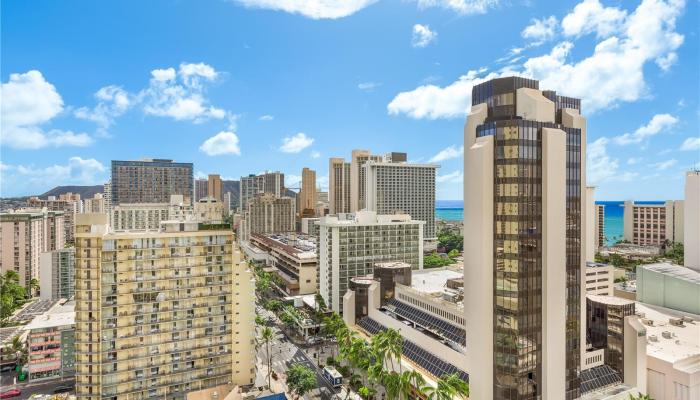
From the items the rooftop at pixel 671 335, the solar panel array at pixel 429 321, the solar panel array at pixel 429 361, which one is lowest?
the solar panel array at pixel 429 361

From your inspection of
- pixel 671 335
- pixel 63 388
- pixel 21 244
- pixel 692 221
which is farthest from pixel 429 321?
pixel 21 244

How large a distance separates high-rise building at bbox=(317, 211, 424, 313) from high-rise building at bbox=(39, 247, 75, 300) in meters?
70.8

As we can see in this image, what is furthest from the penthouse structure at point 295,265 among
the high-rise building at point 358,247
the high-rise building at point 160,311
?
the high-rise building at point 160,311

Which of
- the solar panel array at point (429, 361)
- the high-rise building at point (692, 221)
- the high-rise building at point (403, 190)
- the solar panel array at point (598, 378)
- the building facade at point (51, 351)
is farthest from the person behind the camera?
the high-rise building at point (403, 190)

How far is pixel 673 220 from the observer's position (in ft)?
487

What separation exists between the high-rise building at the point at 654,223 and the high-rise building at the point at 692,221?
225ft

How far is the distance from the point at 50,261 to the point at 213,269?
245 ft

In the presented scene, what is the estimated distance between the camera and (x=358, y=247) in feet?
279

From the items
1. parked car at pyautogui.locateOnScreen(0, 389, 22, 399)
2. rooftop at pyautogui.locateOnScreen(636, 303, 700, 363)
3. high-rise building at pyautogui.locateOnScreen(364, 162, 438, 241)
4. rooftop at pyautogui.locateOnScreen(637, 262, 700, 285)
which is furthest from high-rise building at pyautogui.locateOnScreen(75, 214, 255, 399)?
high-rise building at pyautogui.locateOnScreen(364, 162, 438, 241)

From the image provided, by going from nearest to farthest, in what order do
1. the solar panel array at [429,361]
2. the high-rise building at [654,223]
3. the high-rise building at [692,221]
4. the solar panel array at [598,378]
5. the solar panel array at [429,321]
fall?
1. the solar panel array at [598,378]
2. the solar panel array at [429,361]
3. the solar panel array at [429,321]
4. the high-rise building at [692,221]
5. the high-rise building at [654,223]

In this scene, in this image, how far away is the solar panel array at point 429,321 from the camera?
4984 centimetres

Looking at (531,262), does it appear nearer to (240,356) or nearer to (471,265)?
(471,265)

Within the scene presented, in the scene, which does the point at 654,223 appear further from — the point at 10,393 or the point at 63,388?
the point at 10,393

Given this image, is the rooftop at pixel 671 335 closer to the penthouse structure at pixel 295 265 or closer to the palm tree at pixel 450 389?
the palm tree at pixel 450 389
